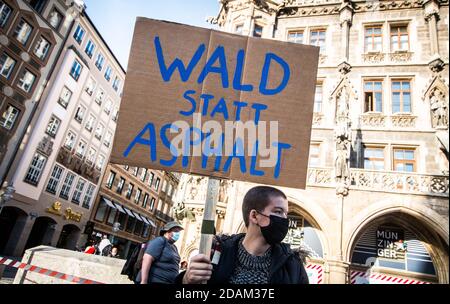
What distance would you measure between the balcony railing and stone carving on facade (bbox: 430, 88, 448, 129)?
2.25m

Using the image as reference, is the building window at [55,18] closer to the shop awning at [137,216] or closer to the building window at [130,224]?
the shop awning at [137,216]

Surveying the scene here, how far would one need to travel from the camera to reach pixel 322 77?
44.5ft

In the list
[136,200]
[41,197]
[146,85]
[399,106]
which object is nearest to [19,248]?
[41,197]

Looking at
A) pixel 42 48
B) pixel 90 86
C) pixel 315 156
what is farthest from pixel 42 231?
pixel 315 156

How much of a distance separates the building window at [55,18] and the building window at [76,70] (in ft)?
9.08

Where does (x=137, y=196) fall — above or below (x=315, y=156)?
above

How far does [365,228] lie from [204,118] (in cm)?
1063

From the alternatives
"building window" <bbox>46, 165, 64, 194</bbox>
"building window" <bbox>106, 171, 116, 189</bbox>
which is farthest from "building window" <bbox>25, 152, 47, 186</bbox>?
"building window" <bbox>106, 171, 116, 189</bbox>

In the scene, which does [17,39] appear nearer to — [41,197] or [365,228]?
[41,197]

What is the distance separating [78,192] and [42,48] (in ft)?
38.2

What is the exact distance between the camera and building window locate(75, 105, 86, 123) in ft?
77.5

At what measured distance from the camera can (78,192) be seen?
24.4 metres

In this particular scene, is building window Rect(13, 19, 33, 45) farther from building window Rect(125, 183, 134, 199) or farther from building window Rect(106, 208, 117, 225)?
building window Rect(125, 183, 134, 199)

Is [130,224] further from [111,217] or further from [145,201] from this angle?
[145,201]
